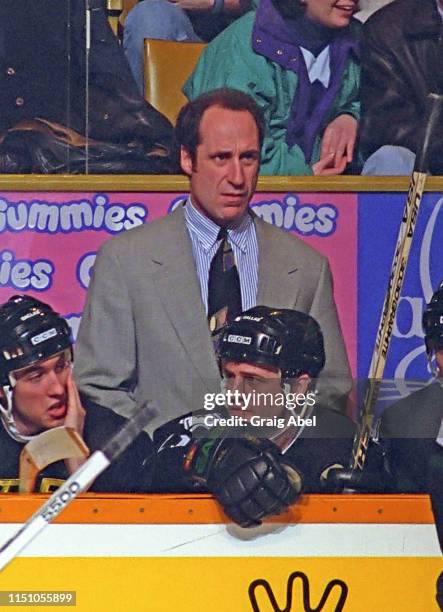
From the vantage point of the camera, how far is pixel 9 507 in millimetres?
3707

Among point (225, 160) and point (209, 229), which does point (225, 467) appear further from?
point (225, 160)

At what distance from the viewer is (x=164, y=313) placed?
3.69 metres

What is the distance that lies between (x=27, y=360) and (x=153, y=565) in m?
0.70

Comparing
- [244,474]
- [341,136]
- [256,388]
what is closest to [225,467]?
[244,474]

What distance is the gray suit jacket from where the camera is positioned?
3.67 meters

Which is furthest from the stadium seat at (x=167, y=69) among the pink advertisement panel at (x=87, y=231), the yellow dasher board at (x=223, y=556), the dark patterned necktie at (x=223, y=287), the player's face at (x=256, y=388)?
the yellow dasher board at (x=223, y=556)

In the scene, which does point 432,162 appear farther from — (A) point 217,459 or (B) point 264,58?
(A) point 217,459

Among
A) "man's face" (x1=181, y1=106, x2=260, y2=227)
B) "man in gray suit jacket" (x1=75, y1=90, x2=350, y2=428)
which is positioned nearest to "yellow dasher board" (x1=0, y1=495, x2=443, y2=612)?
"man in gray suit jacket" (x1=75, y1=90, x2=350, y2=428)

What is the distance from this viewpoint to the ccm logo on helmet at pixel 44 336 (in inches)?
146

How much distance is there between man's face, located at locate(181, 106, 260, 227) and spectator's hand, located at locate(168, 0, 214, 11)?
28 centimetres

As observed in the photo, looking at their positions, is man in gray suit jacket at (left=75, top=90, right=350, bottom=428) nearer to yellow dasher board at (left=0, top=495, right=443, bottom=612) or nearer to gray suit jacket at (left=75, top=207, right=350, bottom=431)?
gray suit jacket at (left=75, top=207, right=350, bottom=431)

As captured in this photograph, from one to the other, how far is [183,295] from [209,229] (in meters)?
0.21

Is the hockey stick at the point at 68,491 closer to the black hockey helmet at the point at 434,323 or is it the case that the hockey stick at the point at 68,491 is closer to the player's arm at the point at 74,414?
the player's arm at the point at 74,414

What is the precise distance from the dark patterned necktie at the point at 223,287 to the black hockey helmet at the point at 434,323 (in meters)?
0.55
